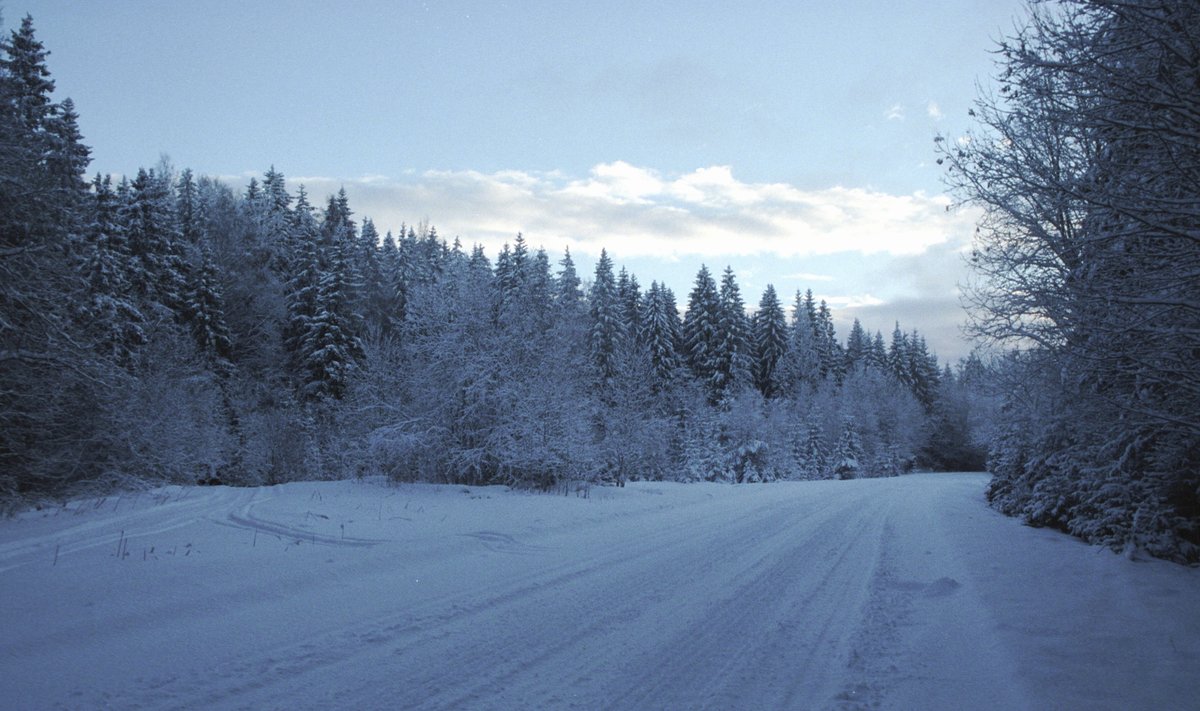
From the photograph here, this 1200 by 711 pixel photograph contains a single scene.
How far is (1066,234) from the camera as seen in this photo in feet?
24.7

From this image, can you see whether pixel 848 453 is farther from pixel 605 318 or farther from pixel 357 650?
pixel 357 650

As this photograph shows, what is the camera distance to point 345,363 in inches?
1532

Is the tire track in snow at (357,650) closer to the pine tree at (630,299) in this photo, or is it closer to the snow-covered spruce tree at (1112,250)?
the snow-covered spruce tree at (1112,250)

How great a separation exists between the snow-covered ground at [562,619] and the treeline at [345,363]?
192 inches

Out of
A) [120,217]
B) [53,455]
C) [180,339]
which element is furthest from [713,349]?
[53,455]

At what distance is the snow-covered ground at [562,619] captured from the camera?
13.1 feet

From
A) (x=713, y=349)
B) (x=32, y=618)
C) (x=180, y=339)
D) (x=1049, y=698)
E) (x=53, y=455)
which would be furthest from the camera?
(x=713, y=349)

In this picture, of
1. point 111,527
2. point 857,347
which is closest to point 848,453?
point 857,347

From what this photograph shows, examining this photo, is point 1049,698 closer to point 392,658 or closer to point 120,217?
point 392,658

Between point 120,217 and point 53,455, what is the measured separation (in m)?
26.5

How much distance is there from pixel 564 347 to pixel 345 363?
79.4ft

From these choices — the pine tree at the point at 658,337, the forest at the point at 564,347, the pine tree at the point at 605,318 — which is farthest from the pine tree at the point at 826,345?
the pine tree at the point at 605,318

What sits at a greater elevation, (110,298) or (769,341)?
(769,341)

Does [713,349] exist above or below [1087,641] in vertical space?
above
